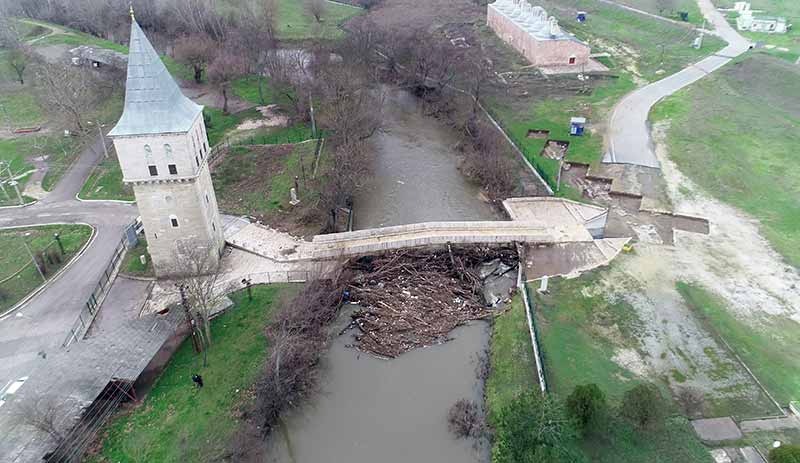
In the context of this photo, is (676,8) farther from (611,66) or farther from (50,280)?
(50,280)

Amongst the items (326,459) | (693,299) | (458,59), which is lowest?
(326,459)

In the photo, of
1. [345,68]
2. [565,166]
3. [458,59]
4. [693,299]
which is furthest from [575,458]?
[458,59]

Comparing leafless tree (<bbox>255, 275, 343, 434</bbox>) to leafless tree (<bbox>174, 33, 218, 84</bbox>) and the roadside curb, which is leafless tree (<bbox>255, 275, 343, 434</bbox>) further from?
leafless tree (<bbox>174, 33, 218, 84</bbox>)

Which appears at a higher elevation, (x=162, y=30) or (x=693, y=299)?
(x=162, y=30)

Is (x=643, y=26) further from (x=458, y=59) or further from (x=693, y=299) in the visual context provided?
(x=693, y=299)

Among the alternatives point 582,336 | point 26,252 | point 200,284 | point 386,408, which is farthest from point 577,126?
point 26,252

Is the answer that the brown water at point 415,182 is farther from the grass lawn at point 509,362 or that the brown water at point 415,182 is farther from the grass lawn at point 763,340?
the grass lawn at point 763,340

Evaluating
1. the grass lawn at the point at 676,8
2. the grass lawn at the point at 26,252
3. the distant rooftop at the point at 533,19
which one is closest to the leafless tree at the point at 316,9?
the distant rooftop at the point at 533,19
